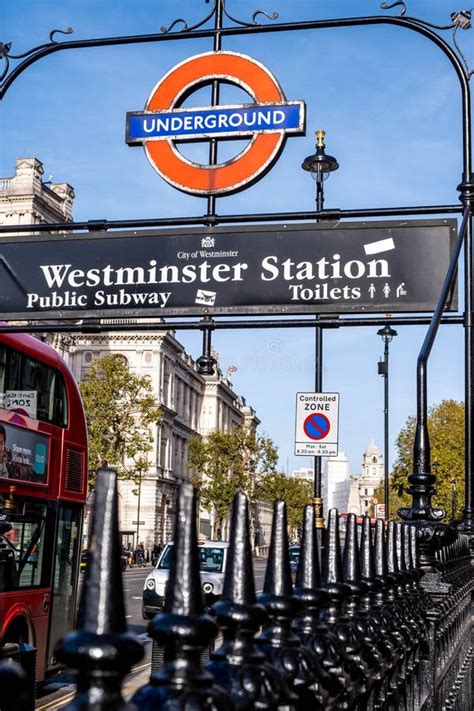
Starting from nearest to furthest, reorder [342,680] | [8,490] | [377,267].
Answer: [342,680]
[377,267]
[8,490]

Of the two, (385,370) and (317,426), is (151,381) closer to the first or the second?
(385,370)

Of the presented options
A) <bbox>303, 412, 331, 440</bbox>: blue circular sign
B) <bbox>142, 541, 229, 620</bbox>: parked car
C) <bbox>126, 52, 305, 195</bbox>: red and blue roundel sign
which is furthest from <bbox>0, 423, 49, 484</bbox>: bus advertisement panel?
<bbox>126, 52, 305, 195</bbox>: red and blue roundel sign

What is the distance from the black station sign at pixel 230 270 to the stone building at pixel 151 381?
160 ft

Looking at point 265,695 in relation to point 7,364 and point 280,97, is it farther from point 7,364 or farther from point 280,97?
point 7,364

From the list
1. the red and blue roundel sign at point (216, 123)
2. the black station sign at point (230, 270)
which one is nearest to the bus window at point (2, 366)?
the black station sign at point (230, 270)

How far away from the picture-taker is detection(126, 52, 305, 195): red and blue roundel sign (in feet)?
21.1

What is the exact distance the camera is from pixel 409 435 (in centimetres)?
7094

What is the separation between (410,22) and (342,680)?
6.50m

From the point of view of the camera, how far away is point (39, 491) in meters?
12.6

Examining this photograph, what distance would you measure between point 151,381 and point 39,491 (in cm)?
6521

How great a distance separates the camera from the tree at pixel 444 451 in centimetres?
6744

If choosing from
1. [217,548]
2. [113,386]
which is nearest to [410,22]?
[217,548]

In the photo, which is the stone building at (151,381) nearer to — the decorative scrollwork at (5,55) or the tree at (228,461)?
the tree at (228,461)

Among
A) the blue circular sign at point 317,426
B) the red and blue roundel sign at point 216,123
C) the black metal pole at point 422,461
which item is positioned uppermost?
the red and blue roundel sign at point 216,123
